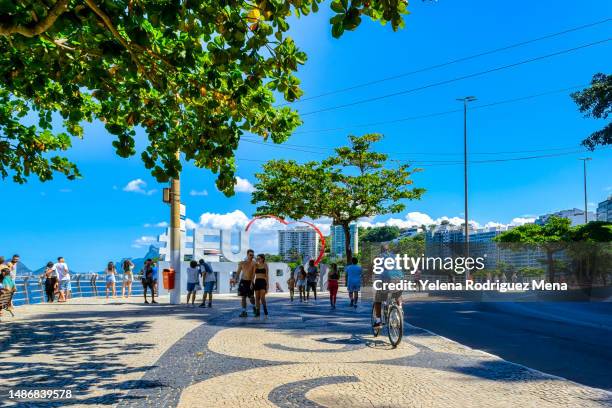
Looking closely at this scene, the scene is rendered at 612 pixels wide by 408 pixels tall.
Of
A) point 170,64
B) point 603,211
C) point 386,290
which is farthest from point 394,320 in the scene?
point 603,211

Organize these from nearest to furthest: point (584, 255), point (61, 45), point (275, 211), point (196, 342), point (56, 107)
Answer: point (61, 45)
point (196, 342)
point (56, 107)
point (584, 255)
point (275, 211)

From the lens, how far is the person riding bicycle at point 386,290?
985cm

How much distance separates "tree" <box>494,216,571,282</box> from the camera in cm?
2924

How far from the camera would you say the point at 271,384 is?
638 centimetres

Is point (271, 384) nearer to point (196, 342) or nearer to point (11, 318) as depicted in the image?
point (196, 342)

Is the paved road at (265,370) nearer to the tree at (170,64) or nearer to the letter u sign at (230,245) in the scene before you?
the tree at (170,64)

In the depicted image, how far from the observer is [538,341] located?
1046 centimetres

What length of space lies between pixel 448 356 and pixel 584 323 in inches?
318

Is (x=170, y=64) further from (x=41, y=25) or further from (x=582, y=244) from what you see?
A: (x=582, y=244)

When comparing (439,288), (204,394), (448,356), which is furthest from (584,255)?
(204,394)

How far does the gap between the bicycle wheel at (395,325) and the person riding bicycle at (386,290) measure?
28 cm

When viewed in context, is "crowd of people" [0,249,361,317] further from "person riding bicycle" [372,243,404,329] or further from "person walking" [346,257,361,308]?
"person riding bicycle" [372,243,404,329]

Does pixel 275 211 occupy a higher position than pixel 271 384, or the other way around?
pixel 275 211

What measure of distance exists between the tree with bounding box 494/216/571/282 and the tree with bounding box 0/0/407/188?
2312 centimetres
